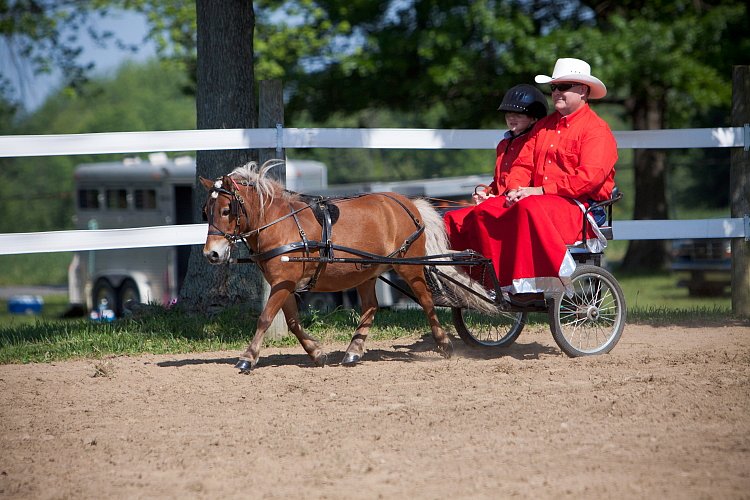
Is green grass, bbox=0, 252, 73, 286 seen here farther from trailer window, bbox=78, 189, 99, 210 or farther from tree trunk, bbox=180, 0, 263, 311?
tree trunk, bbox=180, 0, 263, 311

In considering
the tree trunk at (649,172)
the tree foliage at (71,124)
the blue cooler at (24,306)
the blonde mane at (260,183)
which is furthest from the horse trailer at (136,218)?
the blonde mane at (260,183)

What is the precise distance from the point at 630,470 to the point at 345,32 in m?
16.0

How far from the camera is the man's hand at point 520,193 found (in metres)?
6.92

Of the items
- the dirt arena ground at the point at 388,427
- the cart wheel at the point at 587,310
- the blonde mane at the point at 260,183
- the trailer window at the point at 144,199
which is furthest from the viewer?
the trailer window at the point at 144,199

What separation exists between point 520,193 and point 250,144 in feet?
7.53

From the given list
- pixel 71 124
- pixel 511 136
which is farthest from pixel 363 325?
pixel 71 124

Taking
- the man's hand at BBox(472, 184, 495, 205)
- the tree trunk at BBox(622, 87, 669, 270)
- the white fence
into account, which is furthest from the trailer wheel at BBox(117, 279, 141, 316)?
the man's hand at BBox(472, 184, 495, 205)

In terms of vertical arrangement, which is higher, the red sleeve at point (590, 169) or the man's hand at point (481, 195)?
the red sleeve at point (590, 169)

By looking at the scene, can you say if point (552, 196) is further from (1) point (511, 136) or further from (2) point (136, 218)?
(2) point (136, 218)

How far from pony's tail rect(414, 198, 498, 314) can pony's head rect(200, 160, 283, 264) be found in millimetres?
1356

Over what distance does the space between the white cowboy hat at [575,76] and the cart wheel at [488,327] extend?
1.80 metres

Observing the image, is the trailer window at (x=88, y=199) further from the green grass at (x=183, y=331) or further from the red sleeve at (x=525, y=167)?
the red sleeve at (x=525, y=167)

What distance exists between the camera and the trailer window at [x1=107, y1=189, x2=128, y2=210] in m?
19.5

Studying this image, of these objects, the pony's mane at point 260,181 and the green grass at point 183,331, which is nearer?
the pony's mane at point 260,181
